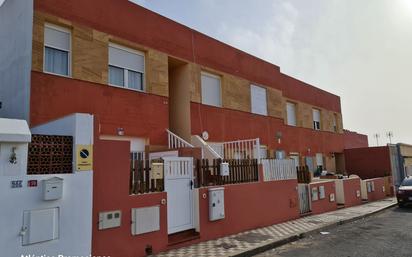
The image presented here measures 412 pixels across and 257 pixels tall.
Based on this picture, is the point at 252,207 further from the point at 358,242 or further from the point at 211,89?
the point at 211,89

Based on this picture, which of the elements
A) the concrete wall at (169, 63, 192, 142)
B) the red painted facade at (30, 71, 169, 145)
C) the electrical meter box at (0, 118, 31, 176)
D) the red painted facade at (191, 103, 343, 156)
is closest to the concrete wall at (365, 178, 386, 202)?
the red painted facade at (191, 103, 343, 156)

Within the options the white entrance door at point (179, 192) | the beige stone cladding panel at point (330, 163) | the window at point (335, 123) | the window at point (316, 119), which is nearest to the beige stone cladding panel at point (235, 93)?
the white entrance door at point (179, 192)

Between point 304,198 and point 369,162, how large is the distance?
567 inches

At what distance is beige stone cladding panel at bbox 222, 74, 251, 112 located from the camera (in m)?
15.3

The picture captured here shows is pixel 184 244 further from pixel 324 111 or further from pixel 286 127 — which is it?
pixel 324 111

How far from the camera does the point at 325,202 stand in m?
14.6

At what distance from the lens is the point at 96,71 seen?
10328mm

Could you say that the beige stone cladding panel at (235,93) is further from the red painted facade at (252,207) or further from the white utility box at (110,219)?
the white utility box at (110,219)

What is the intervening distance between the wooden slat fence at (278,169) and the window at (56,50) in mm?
7160

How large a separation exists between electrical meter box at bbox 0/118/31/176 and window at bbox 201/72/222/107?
31.0ft

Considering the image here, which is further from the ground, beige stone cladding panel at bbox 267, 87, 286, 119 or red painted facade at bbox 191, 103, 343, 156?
beige stone cladding panel at bbox 267, 87, 286, 119

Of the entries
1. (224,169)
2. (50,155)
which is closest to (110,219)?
(50,155)

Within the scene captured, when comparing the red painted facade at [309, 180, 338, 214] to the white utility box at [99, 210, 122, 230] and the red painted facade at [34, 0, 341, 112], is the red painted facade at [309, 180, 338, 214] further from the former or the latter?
the white utility box at [99, 210, 122, 230]

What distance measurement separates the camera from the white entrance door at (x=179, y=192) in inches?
321
